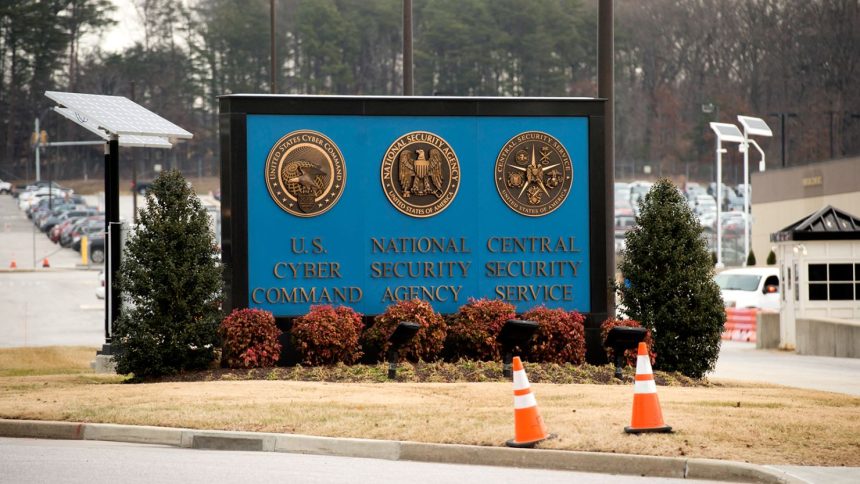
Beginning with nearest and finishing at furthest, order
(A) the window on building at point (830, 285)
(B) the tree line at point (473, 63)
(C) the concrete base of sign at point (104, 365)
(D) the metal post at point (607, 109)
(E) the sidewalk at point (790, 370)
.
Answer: (D) the metal post at point (607, 109)
(E) the sidewalk at point (790, 370)
(C) the concrete base of sign at point (104, 365)
(A) the window on building at point (830, 285)
(B) the tree line at point (473, 63)

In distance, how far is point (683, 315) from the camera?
1841 cm

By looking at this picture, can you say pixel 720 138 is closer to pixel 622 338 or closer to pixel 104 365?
pixel 104 365

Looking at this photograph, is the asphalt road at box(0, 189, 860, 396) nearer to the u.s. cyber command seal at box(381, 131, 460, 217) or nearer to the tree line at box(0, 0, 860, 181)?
the u.s. cyber command seal at box(381, 131, 460, 217)

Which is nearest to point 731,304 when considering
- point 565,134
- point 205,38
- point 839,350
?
point 839,350

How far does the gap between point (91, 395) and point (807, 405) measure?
8.19 meters

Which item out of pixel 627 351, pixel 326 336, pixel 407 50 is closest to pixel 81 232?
pixel 407 50

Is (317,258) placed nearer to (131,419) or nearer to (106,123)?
(106,123)

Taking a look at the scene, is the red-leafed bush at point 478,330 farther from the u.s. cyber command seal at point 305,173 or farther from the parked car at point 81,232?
the parked car at point 81,232

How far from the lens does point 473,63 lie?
127125 millimetres

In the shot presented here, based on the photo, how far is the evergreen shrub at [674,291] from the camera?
728 inches

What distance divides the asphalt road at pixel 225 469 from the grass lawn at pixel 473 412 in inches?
24.3

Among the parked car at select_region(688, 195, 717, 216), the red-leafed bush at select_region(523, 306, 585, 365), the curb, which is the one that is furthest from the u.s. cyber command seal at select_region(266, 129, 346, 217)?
the parked car at select_region(688, 195, 717, 216)

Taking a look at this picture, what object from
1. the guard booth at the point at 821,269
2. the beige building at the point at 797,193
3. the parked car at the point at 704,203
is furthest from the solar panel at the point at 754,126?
the parked car at the point at 704,203

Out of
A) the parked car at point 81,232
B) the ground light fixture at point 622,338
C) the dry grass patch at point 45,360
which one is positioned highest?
the parked car at point 81,232
